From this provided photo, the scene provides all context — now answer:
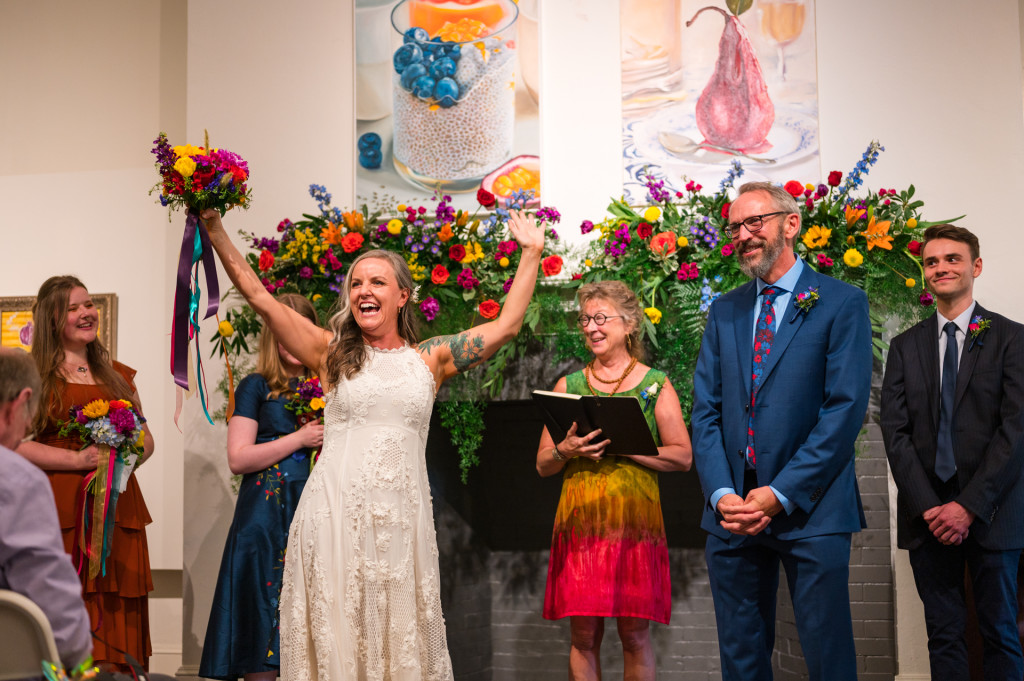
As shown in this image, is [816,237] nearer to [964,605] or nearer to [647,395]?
[647,395]

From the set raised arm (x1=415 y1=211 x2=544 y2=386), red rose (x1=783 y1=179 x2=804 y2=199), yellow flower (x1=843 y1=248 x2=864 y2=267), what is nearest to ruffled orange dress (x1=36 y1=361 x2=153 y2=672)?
raised arm (x1=415 y1=211 x2=544 y2=386)

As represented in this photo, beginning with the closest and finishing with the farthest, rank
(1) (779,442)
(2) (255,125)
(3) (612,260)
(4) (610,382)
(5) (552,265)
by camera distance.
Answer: (1) (779,442)
(4) (610,382)
(5) (552,265)
(3) (612,260)
(2) (255,125)

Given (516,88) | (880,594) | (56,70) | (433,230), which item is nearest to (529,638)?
(880,594)

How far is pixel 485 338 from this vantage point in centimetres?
298

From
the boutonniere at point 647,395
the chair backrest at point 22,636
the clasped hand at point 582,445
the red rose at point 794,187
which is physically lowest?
the chair backrest at point 22,636

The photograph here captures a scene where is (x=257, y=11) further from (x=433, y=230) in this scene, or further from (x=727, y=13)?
(x=727, y=13)

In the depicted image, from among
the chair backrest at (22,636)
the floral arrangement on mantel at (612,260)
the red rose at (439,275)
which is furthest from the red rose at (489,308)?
the chair backrest at (22,636)

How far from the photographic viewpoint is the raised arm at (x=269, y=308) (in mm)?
2713

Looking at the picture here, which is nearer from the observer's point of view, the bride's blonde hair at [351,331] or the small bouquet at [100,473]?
the bride's blonde hair at [351,331]

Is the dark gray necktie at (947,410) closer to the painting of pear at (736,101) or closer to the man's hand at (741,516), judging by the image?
the man's hand at (741,516)

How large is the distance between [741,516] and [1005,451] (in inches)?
48.3

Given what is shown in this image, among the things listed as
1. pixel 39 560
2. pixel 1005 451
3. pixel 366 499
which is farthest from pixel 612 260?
pixel 39 560

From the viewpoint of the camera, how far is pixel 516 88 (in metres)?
4.57

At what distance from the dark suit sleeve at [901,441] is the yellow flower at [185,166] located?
252cm
